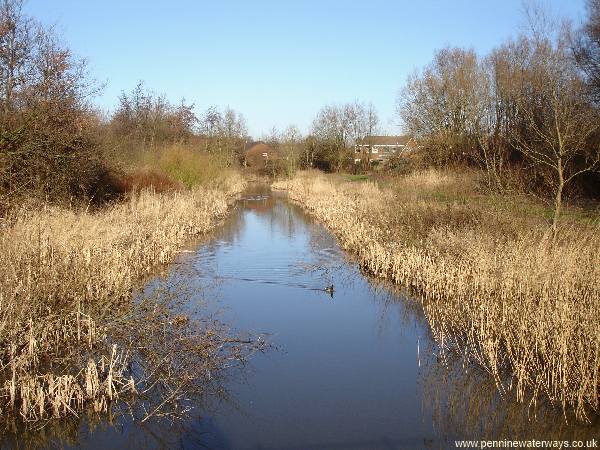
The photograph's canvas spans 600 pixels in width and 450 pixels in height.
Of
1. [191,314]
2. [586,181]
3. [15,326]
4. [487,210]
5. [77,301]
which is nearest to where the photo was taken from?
[15,326]

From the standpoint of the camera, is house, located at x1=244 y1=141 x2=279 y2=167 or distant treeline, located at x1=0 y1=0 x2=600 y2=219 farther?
house, located at x1=244 y1=141 x2=279 y2=167

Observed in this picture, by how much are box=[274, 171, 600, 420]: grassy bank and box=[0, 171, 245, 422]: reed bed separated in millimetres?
3373

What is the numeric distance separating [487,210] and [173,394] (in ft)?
27.2

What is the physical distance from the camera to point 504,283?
7.25m

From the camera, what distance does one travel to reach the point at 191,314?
27.7 feet

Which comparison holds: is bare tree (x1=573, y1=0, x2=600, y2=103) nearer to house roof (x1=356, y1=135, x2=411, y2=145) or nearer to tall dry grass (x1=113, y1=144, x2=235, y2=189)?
tall dry grass (x1=113, y1=144, x2=235, y2=189)

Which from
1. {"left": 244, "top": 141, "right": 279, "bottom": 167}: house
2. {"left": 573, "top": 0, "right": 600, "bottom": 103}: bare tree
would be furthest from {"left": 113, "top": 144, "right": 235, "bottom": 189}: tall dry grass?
{"left": 244, "top": 141, "right": 279, "bottom": 167}: house

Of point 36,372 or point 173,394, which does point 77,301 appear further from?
point 173,394

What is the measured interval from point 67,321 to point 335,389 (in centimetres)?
317

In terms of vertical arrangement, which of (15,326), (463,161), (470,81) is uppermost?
(470,81)

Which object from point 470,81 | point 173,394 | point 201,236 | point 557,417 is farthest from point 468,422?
point 470,81

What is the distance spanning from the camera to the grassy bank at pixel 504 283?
5.45 metres

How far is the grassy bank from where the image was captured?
545 centimetres

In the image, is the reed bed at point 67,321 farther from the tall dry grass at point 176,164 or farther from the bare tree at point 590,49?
the bare tree at point 590,49
